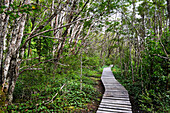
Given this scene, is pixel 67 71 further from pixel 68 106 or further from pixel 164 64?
pixel 164 64

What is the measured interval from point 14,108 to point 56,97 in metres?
1.44

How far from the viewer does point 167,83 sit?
13.0 ft

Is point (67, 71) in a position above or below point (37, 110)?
above

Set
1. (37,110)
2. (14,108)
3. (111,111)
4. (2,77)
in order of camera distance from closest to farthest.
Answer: (2,77) → (14,108) → (37,110) → (111,111)

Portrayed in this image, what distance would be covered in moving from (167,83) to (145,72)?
1.02 meters

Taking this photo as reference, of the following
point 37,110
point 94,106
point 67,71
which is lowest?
point 94,106

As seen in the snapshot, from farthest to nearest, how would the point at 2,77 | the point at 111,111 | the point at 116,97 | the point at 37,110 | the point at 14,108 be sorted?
the point at 116,97, the point at 111,111, the point at 37,110, the point at 14,108, the point at 2,77

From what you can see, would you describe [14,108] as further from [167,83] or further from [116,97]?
[167,83]

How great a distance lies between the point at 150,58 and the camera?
15.0ft

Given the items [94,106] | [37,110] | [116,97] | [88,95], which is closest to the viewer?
[37,110]

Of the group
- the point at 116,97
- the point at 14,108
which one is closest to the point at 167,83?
the point at 116,97

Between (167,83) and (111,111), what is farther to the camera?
(167,83)

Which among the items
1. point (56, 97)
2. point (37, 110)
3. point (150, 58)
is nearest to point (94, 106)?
point (56, 97)

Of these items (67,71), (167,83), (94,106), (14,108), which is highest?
(67,71)
